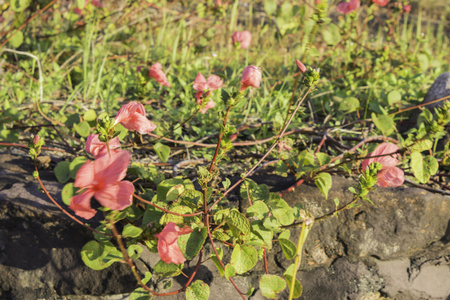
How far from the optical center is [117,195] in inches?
33.1

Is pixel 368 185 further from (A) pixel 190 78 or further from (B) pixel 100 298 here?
(A) pixel 190 78

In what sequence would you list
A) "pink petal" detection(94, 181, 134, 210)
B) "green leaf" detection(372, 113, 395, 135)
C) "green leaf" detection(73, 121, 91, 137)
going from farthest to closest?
"green leaf" detection(372, 113, 395, 135), "green leaf" detection(73, 121, 91, 137), "pink petal" detection(94, 181, 134, 210)

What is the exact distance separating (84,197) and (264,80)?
1.81 m

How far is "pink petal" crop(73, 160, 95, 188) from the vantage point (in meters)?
0.84

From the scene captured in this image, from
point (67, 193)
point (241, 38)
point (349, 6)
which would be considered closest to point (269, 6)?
point (241, 38)

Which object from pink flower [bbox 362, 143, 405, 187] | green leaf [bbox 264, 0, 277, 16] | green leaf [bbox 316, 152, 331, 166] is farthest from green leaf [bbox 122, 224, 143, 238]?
green leaf [bbox 264, 0, 277, 16]

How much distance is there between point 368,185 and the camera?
1069 millimetres

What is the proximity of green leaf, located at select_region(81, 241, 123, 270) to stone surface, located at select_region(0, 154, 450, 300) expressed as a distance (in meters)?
0.14

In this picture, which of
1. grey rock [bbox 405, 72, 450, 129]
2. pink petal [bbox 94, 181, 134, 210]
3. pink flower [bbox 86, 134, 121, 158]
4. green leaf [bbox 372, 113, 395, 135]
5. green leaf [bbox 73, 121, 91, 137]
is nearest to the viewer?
pink petal [bbox 94, 181, 134, 210]

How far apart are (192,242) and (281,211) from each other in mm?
289

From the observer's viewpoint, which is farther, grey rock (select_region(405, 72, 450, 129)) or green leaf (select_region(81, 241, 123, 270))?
grey rock (select_region(405, 72, 450, 129))

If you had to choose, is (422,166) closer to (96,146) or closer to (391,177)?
(391,177)

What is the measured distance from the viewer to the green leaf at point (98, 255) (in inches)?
44.2

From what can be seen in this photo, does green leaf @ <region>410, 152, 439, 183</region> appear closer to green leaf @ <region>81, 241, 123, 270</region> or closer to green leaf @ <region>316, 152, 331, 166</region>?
green leaf @ <region>316, 152, 331, 166</region>
